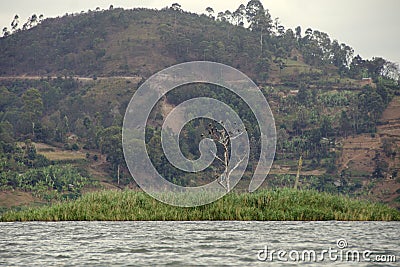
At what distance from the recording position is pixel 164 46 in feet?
315

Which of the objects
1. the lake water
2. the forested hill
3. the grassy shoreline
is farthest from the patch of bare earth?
the forested hill

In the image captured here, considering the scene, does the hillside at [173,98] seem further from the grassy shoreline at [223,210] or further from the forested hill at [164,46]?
the grassy shoreline at [223,210]

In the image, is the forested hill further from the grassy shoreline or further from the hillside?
the grassy shoreline

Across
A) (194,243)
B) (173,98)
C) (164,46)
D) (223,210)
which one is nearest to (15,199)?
(223,210)

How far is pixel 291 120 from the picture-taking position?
73.2 meters

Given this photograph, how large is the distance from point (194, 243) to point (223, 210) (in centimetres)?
575

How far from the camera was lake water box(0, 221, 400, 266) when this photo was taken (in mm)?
12805

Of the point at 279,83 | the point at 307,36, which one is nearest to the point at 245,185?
the point at 279,83

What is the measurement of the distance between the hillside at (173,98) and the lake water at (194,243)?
3165cm

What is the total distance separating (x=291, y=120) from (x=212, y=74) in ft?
52.9

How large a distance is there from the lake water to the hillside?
1246 inches

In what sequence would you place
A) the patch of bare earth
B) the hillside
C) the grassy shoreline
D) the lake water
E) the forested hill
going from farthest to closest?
the forested hill
the hillside
the patch of bare earth
the grassy shoreline
the lake water

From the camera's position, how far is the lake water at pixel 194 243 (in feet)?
42.0

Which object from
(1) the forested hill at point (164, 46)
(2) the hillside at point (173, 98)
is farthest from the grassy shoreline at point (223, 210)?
(1) the forested hill at point (164, 46)
